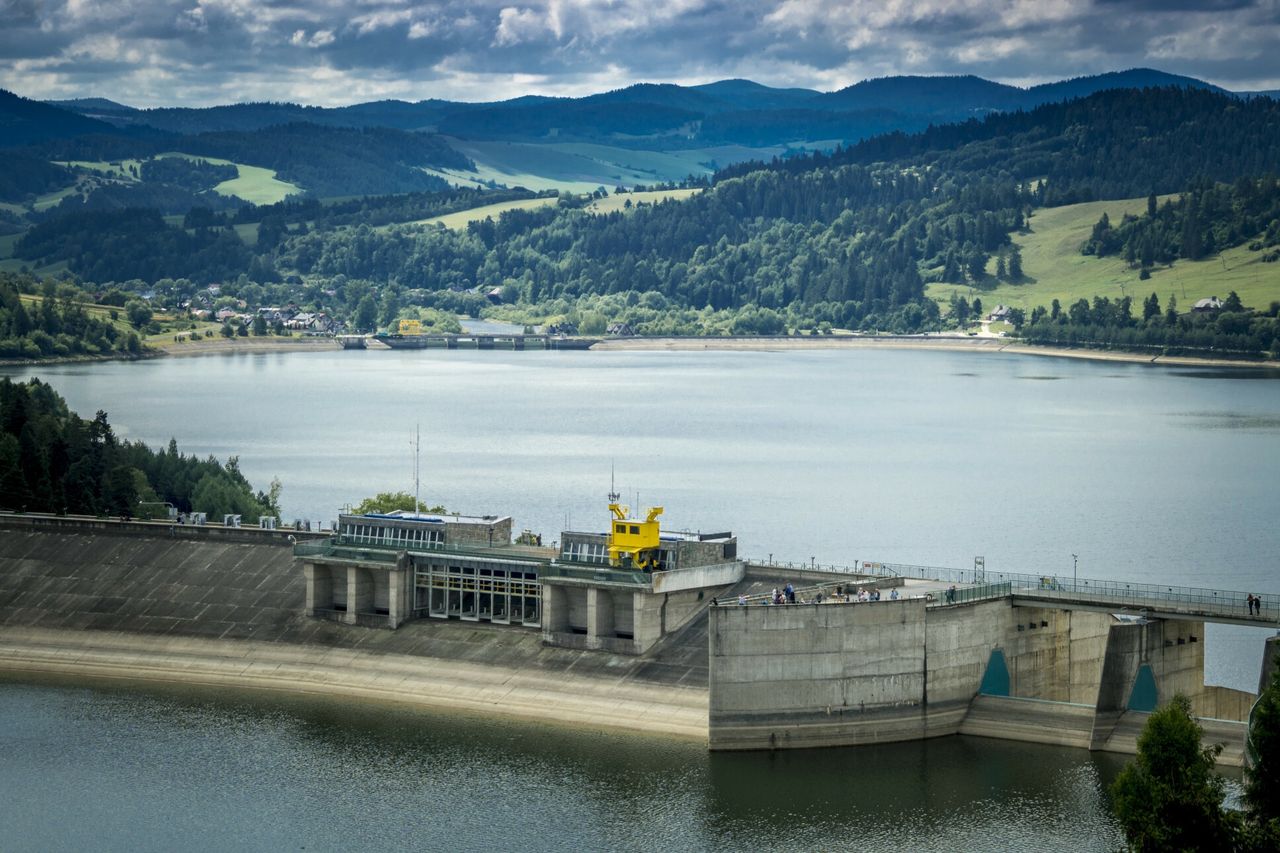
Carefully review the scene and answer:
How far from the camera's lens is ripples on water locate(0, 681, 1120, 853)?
4891cm

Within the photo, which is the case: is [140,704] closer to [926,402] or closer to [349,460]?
[349,460]

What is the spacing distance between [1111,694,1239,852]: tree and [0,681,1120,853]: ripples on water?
818 centimetres

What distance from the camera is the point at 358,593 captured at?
2571 inches

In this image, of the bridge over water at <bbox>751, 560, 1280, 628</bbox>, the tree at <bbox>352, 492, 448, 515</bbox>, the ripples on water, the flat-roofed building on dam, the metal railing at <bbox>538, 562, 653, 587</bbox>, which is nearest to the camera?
the ripples on water

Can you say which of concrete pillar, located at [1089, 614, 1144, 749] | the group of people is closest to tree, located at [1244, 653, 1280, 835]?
concrete pillar, located at [1089, 614, 1144, 749]

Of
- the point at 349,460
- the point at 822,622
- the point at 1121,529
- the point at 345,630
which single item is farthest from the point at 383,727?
the point at 349,460

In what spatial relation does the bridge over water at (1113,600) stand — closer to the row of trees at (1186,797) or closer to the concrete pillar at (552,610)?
the concrete pillar at (552,610)

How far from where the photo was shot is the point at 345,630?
64938 millimetres

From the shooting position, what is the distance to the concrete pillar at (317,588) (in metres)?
66.1

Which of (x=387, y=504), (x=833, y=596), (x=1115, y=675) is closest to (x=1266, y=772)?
(x=1115, y=675)

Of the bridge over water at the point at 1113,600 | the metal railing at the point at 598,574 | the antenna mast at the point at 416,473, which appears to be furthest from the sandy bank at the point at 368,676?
the antenna mast at the point at 416,473

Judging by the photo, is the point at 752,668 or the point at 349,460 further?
the point at 349,460

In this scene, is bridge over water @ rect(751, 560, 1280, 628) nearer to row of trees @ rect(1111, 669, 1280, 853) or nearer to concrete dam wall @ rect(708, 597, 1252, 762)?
concrete dam wall @ rect(708, 597, 1252, 762)

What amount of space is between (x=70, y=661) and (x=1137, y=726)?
112 ft
